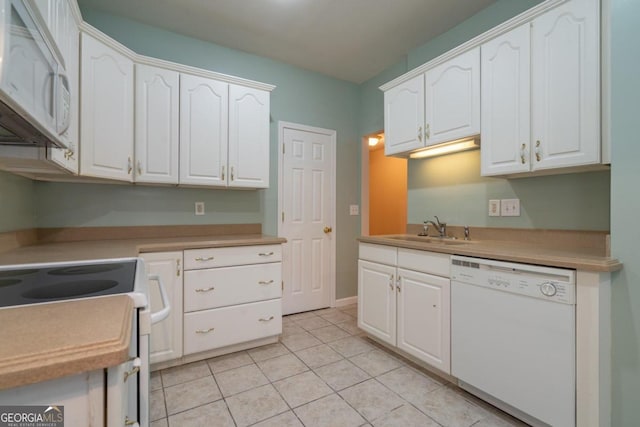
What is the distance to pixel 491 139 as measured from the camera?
6.38 feet

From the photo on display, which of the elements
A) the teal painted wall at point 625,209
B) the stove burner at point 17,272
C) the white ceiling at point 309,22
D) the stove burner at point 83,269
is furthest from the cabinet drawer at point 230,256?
the teal painted wall at point 625,209

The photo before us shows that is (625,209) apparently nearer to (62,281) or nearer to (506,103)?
(506,103)

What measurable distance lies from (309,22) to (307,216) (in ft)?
6.10

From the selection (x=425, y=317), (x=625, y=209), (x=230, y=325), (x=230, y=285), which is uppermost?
(x=625, y=209)

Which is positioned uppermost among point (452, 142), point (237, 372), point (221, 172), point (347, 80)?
point (347, 80)

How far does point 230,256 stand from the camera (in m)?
2.32

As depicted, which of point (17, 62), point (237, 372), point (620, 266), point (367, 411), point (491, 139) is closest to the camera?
point (17, 62)

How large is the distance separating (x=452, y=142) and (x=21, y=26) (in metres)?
2.26

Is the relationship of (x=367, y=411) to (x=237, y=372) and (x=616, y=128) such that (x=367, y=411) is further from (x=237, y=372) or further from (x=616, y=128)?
(x=616, y=128)

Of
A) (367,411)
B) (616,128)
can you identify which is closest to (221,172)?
(367,411)

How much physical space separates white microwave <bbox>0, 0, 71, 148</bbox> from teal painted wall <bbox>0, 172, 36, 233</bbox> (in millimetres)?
720

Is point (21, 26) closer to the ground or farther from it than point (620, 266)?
farther from it

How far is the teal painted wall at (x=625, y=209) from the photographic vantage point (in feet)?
4.23

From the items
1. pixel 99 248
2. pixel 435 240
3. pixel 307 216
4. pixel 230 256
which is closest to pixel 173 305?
pixel 230 256
